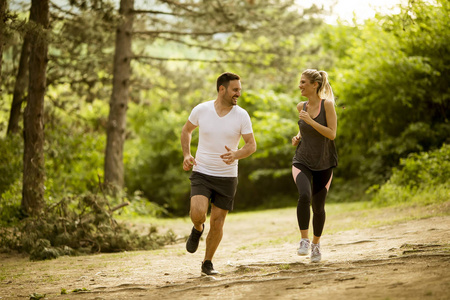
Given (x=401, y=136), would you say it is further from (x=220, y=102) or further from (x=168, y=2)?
(x=220, y=102)

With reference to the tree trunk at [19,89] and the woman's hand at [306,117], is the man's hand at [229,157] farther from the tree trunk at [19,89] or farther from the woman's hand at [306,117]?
the tree trunk at [19,89]

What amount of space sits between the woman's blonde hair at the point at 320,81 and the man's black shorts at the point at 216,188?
1.51m

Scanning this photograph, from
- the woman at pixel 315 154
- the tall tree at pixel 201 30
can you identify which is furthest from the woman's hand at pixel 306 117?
the tall tree at pixel 201 30

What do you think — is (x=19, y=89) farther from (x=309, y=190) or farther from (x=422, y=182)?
(x=309, y=190)

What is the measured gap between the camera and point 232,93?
6.02 m

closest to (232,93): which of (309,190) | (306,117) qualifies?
(306,117)

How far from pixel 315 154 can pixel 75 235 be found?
5.23m

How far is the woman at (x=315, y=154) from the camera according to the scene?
632cm

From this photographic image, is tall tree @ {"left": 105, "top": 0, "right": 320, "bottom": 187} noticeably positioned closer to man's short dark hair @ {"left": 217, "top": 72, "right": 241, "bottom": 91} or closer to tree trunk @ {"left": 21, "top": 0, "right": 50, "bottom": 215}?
tree trunk @ {"left": 21, "top": 0, "right": 50, "bottom": 215}

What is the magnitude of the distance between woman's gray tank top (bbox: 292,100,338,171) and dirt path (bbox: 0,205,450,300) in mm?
1132

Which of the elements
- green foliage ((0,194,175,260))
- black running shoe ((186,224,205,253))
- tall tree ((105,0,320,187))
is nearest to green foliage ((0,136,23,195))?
tall tree ((105,0,320,187))

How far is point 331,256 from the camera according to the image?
22.7 ft

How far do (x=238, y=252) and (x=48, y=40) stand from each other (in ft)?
16.9

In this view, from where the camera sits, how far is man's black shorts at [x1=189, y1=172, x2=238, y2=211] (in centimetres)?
600
